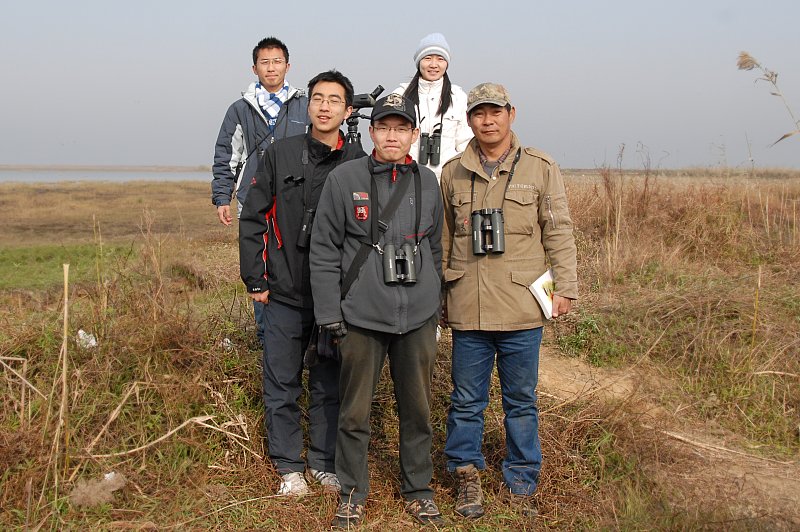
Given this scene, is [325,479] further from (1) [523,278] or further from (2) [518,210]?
(2) [518,210]

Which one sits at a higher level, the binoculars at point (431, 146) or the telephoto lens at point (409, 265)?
the binoculars at point (431, 146)

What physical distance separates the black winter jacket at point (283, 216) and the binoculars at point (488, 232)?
78cm

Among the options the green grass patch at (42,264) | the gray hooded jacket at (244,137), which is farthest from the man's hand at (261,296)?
the green grass patch at (42,264)

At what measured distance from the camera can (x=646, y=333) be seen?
18.4 feet

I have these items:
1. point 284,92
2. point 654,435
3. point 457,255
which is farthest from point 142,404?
point 654,435

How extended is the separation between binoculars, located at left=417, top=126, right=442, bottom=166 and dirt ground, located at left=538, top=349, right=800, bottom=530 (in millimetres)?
1730

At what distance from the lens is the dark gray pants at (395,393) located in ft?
10.3

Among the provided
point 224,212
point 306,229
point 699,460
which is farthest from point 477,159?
point 699,460

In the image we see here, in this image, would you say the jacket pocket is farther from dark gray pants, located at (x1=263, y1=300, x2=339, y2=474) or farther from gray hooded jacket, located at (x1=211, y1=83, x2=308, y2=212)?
gray hooded jacket, located at (x1=211, y1=83, x2=308, y2=212)

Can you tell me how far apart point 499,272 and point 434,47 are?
1.75 metres

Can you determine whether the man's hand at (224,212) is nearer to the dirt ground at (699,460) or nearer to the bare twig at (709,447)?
the dirt ground at (699,460)

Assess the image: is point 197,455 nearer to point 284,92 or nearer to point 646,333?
point 284,92

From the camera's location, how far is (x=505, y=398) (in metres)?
3.45

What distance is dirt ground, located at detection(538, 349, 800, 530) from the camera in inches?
138
